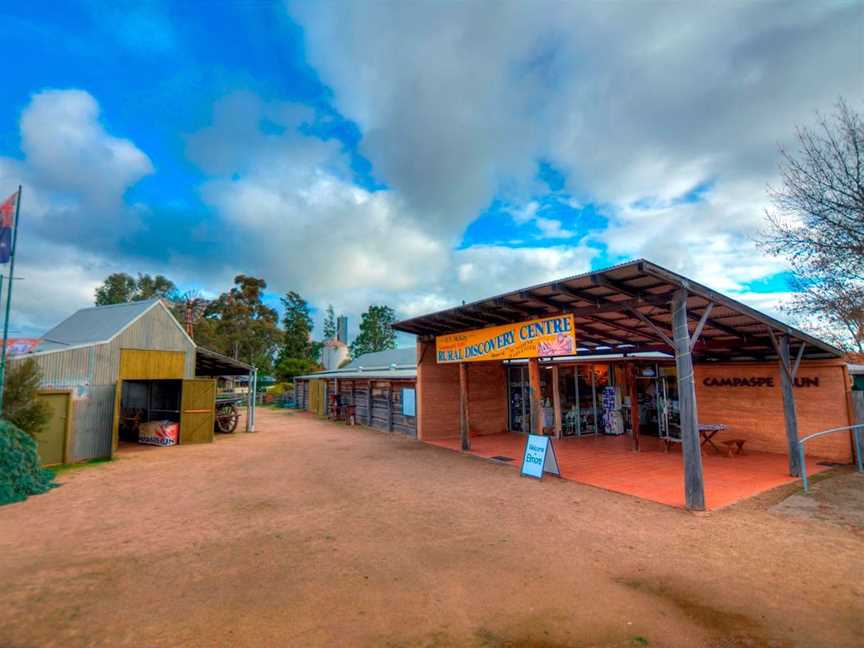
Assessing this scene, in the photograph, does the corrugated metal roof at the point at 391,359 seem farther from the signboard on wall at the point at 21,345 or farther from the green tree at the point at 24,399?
the green tree at the point at 24,399

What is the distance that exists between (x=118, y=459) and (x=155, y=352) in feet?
11.8

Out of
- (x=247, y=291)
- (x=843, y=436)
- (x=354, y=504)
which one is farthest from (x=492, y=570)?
(x=247, y=291)

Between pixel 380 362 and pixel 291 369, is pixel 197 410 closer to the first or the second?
pixel 380 362

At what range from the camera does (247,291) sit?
39438mm

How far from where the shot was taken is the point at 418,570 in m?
4.76

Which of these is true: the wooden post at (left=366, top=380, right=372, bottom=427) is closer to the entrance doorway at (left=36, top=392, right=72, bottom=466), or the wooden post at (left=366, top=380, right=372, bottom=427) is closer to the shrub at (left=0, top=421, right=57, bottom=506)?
the entrance doorway at (left=36, top=392, right=72, bottom=466)

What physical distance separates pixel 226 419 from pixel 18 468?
1012cm

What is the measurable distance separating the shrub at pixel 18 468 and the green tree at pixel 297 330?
36392 millimetres

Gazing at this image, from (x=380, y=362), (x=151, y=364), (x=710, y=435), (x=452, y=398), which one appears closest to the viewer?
(x=710, y=435)

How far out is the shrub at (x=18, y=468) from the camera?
7.71 meters

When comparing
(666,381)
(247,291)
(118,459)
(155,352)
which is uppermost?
(247,291)

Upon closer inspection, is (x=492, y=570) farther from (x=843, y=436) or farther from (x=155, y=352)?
(x=155, y=352)

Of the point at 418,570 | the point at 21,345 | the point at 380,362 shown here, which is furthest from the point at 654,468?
the point at 380,362

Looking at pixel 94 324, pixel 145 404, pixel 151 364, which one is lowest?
pixel 145 404
